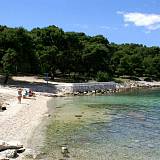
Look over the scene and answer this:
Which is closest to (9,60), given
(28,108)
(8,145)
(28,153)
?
(28,108)

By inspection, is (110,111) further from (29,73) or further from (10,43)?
(29,73)

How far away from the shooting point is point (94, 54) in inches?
4003

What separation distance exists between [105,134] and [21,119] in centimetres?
848

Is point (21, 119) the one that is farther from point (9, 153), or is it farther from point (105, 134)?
point (9, 153)

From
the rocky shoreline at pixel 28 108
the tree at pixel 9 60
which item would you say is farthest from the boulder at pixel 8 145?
the tree at pixel 9 60

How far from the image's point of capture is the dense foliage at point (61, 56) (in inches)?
2761

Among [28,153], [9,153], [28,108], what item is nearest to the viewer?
[9,153]

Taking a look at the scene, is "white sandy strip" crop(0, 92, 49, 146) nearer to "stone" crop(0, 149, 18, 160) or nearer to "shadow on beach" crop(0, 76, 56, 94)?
"stone" crop(0, 149, 18, 160)

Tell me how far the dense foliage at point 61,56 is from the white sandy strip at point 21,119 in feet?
67.9

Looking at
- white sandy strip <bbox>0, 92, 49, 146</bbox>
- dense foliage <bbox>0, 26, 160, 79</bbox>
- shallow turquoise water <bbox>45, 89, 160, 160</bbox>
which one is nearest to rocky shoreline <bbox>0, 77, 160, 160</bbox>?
white sandy strip <bbox>0, 92, 49, 146</bbox>

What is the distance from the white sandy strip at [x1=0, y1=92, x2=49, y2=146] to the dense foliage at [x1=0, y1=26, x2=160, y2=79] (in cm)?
2070

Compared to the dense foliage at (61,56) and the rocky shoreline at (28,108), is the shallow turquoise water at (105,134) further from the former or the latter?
the dense foliage at (61,56)

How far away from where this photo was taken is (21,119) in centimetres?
3644

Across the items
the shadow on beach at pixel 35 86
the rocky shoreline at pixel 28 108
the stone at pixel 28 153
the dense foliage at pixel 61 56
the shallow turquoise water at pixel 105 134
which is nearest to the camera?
the stone at pixel 28 153
